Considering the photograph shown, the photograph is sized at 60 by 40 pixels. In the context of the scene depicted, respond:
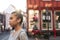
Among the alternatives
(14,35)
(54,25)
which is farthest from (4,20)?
(14,35)

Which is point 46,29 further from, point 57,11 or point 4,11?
point 4,11

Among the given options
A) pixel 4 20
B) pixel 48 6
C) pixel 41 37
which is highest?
pixel 48 6

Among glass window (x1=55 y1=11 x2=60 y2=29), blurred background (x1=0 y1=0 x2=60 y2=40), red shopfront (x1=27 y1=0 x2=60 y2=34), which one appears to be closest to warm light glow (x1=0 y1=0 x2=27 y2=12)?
blurred background (x1=0 y1=0 x2=60 y2=40)

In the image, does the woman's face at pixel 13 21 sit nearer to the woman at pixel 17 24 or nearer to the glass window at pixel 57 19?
the woman at pixel 17 24

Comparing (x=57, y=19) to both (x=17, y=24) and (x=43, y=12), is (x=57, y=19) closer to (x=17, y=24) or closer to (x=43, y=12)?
(x=43, y=12)

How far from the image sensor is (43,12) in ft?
70.3

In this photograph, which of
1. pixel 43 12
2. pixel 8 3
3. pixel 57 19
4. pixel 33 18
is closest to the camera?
pixel 8 3

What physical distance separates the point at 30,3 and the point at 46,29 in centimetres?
321

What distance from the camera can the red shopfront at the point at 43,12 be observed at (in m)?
21.3

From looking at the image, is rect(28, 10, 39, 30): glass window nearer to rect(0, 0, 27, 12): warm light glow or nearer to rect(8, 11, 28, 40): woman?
rect(0, 0, 27, 12): warm light glow

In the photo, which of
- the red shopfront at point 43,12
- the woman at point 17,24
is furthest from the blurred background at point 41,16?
the woman at point 17,24

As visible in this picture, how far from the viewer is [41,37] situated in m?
16.6

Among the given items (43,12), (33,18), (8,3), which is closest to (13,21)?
(8,3)

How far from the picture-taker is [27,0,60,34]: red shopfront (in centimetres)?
2130
